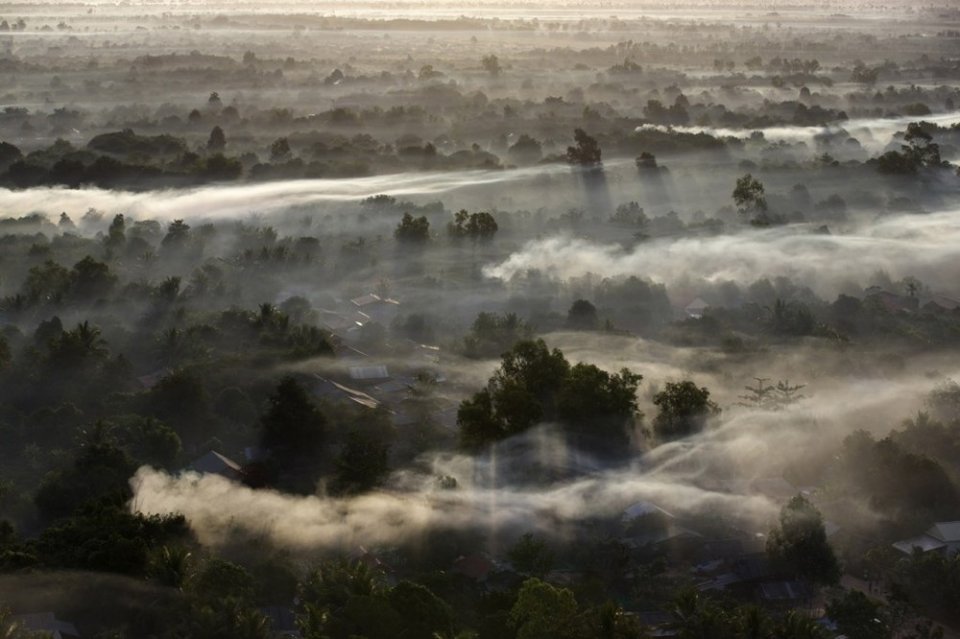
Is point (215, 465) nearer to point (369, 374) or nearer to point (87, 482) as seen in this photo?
point (87, 482)

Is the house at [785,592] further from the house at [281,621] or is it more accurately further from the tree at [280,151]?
the tree at [280,151]

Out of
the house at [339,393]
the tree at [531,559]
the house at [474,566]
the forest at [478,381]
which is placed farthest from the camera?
the house at [339,393]

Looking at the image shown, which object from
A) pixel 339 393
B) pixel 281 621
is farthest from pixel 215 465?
pixel 281 621

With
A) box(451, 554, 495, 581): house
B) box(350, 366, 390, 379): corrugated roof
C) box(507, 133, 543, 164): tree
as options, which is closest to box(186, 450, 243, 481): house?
box(350, 366, 390, 379): corrugated roof

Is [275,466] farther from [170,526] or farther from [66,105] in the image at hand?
[66,105]

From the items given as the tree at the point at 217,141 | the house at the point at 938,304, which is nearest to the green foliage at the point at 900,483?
the house at the point at 938,304

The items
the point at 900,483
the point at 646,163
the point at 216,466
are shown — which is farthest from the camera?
the point at 646,163

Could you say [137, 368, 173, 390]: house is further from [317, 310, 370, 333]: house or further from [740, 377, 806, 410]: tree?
[740, 377, 806, 410]: tree
